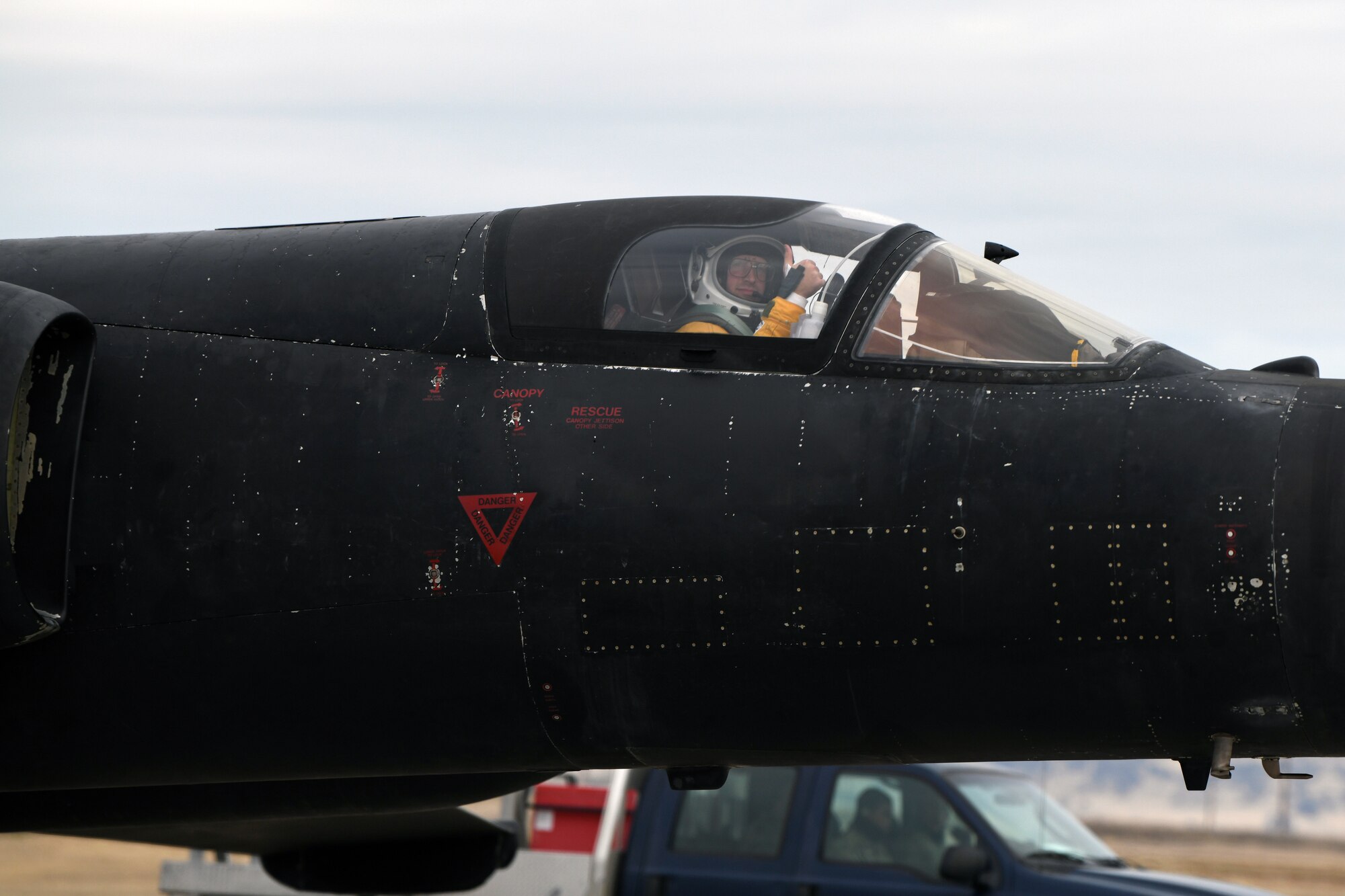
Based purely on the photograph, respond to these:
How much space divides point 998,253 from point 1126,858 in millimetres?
26375

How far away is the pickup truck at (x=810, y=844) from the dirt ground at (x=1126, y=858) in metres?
11.2

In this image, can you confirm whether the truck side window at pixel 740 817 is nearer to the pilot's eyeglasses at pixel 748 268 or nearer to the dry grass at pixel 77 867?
the pilot's eyeglasses at pixel 748 268

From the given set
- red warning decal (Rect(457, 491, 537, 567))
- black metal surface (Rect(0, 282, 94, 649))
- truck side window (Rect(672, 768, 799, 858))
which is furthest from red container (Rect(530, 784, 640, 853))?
red warning decal (Rect(457, 491, 537, 567))

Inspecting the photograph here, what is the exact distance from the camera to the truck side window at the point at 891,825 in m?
11.0

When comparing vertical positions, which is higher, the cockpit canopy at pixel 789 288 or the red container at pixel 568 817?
the cockpit canopy at pixel 789 288

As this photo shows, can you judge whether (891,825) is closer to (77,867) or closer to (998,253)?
(998,253)

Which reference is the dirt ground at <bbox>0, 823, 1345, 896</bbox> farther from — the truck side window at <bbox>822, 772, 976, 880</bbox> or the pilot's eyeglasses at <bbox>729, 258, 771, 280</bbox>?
the pilot's eyeglasses at <bbox>729, 258, 771, 280</bbox>

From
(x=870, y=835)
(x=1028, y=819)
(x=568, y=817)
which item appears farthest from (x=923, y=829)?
(x=568, y=817)

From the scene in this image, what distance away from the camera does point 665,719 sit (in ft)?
17.0

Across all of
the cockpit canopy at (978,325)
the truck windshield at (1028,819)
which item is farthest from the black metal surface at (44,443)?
the truck windshield at (1028,819)

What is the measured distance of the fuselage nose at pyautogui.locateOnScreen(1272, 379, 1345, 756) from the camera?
14.6ft

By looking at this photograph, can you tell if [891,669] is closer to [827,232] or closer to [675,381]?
[675,381]

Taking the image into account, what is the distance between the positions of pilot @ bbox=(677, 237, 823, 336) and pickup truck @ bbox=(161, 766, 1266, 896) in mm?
6306

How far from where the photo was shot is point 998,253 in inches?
233
